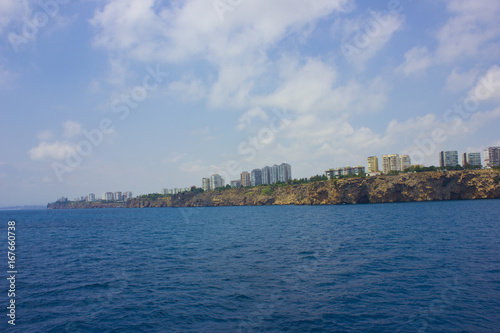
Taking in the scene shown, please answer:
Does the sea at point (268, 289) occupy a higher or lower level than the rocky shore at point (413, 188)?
lower

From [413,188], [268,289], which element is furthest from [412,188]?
[268,289]

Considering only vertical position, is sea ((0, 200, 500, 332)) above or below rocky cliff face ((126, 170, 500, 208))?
below

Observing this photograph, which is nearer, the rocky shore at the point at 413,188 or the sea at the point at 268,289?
the sea at the point at 268,289

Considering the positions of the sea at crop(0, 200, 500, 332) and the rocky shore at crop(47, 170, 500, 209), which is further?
the rocky shore at crop(47, 170, 500, 209)

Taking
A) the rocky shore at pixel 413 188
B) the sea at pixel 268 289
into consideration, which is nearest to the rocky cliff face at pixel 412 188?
the rocky shore at pixel 413 188

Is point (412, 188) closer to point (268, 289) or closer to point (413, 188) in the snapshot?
point (413, 188)

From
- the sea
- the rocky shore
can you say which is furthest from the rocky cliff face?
the sea

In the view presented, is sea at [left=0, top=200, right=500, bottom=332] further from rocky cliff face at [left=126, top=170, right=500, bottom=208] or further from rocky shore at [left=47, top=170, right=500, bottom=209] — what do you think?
rocky shore at [left=47, top=170, right=500, bottom=209]

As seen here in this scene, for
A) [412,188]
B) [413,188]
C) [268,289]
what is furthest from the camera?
[412,188]

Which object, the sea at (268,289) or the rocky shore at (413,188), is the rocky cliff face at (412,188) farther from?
the sea at (268,289)

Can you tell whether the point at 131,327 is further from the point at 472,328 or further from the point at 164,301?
the point at 472,328

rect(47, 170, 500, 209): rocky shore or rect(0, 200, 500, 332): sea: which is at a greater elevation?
rect(47, 170, 500, 209): rocky shore

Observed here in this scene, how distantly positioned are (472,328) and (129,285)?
78.4 ft

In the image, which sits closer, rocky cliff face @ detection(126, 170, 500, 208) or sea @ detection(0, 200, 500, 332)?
sea @ detection(0, 200, 500, 332)
